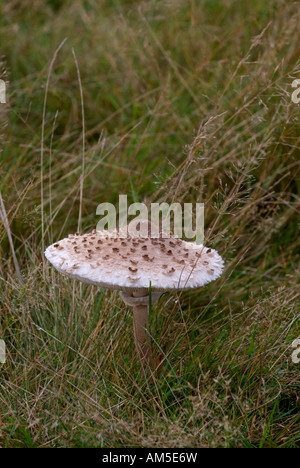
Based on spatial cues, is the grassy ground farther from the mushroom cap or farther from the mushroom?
the mushroom cap

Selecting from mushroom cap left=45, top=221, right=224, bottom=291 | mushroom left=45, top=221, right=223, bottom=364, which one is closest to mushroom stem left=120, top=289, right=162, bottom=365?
mushroom left=45, top=221, right=223, bottom=364

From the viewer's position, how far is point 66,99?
13.1 feet

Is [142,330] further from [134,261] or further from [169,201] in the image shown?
[169,201]

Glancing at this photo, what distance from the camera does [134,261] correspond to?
5.69ft

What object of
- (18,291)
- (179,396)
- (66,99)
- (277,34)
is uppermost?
(277,34)

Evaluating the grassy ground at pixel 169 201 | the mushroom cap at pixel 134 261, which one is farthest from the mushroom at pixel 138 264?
the grassy ground at pixel 169 201

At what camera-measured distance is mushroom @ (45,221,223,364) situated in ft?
5.52

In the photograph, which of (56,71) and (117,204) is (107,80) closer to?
(56,71)

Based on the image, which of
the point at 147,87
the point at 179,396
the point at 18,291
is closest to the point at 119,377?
the point at 179,396

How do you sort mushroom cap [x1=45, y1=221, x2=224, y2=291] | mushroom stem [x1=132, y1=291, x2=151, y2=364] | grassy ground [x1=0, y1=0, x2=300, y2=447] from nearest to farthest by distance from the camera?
1. mushroom cap [x1=45, y1=221, x2=224, y2=291]
2. grassy ground [x1=0, y1=0, x2=300, y2=447]
3. mushroom stem [x1=132, y1=291, x2=151, y2=364]

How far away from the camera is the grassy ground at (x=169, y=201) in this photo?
187 centimetres

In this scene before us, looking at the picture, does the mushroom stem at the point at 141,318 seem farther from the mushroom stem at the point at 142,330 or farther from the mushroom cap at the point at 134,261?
the mushroom cap at the point at 134,261

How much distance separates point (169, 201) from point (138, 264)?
107 cm
